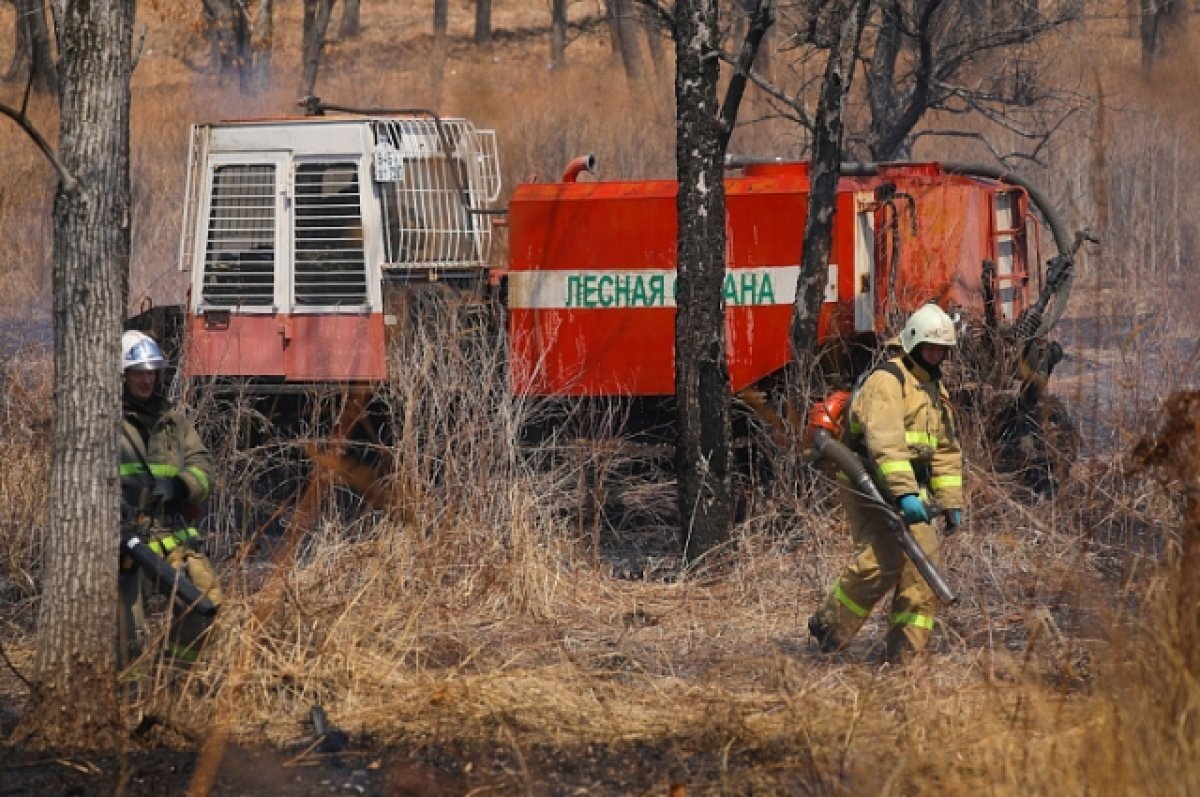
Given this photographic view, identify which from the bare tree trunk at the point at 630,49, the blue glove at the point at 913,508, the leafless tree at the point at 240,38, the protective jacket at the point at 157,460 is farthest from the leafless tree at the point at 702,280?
the bare tree trunk at the point at 630,49

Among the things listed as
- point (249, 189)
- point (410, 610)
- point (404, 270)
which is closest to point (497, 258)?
point (404, 270)

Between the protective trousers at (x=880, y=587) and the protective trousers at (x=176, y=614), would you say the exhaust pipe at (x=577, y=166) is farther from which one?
the protective trousers at (x=176, y=614)

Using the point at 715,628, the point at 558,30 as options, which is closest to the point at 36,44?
the point at 715,628

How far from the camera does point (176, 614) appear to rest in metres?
6.96

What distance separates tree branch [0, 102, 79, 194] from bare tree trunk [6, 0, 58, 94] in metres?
11.2

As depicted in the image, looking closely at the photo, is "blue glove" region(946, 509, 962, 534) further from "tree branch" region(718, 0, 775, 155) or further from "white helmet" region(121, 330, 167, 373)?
"white helmet" region(121, 330, 167, 373)

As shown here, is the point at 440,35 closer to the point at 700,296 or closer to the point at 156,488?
the point at 700,296

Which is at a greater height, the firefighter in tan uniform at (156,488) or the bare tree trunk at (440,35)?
the bare tree trunk at (440,35)

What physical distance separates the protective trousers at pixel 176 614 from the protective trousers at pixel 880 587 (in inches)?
104

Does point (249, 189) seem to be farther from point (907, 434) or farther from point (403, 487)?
point (907, 434)

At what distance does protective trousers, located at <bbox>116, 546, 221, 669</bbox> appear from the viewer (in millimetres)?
6586

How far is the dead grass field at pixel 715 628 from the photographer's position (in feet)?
16.2

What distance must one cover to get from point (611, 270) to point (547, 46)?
29.4 meters

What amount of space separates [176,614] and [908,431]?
3166 mm
